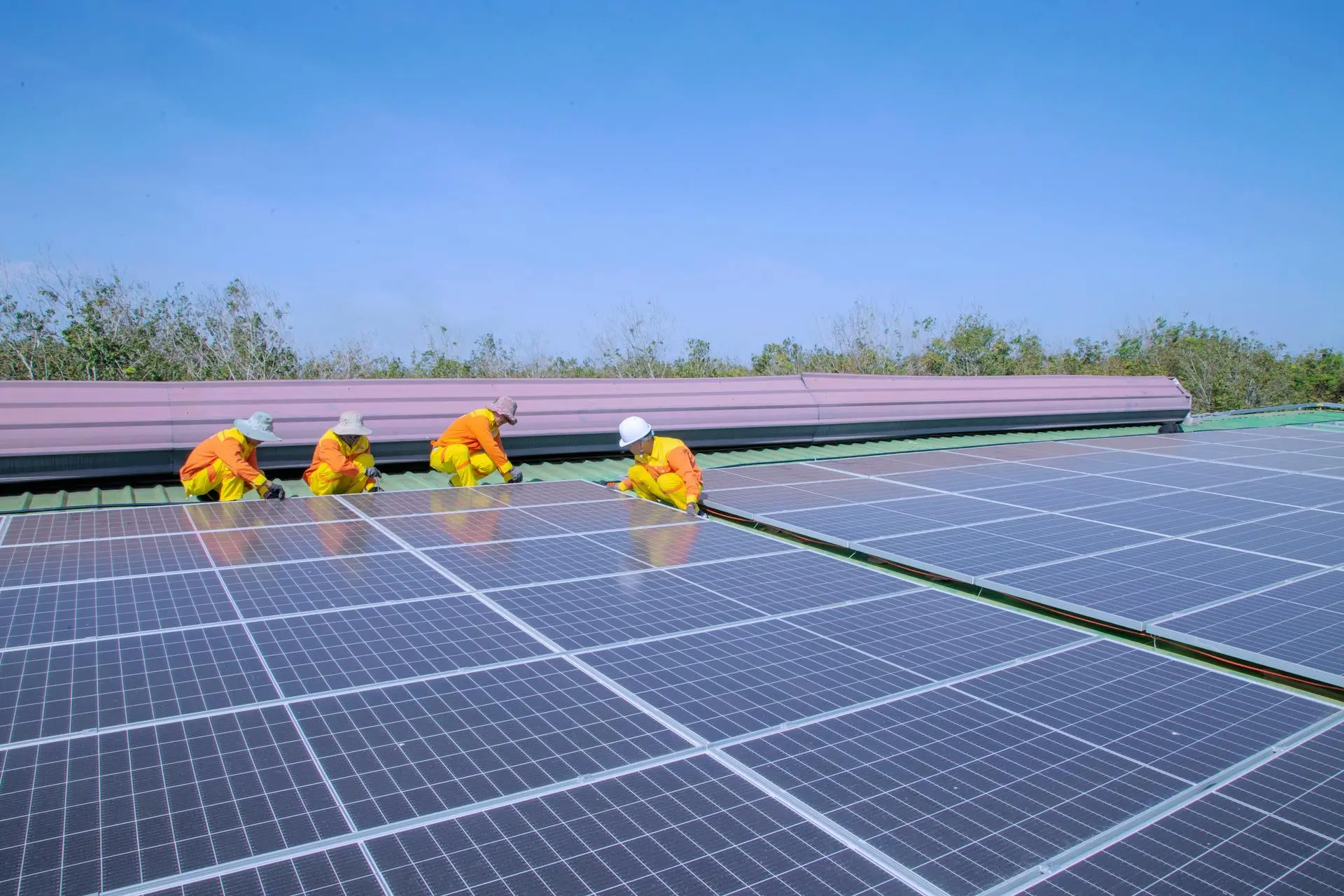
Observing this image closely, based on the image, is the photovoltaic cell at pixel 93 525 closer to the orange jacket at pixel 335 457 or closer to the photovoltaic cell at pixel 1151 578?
the orange jacket at pixel 335 457

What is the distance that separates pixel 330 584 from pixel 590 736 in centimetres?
254

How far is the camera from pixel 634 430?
9.18m

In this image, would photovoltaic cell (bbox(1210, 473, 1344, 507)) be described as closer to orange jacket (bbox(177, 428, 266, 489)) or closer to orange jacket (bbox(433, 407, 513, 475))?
orange jacket (bbox(433, 407, 513, 475))

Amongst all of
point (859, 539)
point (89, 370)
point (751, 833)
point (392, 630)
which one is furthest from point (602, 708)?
point (89, 370)

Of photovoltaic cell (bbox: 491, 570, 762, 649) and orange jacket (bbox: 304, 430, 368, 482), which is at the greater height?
orange jacket (bbox: 304, 430, 368, 482)

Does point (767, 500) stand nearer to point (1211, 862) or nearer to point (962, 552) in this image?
point (962, 552)

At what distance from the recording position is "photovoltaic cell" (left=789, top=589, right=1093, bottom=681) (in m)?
4.29

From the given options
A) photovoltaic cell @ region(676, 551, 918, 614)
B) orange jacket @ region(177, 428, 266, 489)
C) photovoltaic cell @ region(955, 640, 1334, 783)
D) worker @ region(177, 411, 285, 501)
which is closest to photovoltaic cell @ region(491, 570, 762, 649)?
photovoltaic cell @ region(676, 551, 918, 614)

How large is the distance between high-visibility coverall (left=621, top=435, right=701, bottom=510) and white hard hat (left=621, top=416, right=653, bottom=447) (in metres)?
0.14

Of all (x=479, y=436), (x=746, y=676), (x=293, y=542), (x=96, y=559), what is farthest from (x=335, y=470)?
(x=746, y=676)

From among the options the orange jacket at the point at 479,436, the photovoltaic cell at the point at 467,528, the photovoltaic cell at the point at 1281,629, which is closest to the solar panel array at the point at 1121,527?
the photovoltaic cell at the point at 1281,629

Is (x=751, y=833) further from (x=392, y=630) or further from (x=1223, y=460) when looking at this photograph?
(x=1223, y=460)

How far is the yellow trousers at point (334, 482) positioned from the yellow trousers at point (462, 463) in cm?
87

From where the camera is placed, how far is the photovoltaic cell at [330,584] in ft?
15.9
